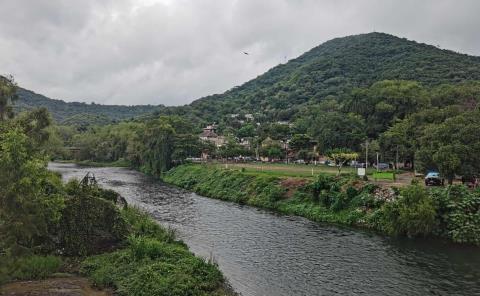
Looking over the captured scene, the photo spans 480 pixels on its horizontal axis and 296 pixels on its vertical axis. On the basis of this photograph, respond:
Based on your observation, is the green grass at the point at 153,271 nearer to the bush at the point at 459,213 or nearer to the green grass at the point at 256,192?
the green grass at the point at 256,192

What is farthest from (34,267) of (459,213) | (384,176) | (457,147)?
(384,176)

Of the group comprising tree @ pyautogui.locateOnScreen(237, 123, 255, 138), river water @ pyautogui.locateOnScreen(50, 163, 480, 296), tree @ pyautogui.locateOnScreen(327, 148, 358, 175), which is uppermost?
tree @ pyautogui.locateOnScreen(237, 123, 255, 138)

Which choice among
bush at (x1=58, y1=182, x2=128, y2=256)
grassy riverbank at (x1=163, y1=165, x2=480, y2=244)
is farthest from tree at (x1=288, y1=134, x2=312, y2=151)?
bush at (x1=58, y1=182, x2=128, y2=256)

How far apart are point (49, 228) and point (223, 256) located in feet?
42.3

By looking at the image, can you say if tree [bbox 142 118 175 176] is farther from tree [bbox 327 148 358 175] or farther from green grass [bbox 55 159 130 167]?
tree [bbox 327 148 358 175]

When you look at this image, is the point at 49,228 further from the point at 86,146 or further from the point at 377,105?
the point at 86,146

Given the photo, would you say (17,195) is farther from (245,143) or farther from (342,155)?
(245,143)

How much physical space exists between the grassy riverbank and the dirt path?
1082 inches

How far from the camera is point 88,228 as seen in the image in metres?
29.2

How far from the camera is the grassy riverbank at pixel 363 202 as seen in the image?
37000 mm

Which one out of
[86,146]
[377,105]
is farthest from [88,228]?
[86,146]

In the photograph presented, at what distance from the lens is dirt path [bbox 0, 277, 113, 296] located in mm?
21672

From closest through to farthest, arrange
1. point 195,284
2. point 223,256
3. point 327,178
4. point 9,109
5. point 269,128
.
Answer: point 195,284 < point 223,256 < point 9,109 < point 327,178 < point 269,128

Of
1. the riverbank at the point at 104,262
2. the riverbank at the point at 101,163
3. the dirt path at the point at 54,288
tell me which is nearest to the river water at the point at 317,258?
the riverbank at the point at 104,262
